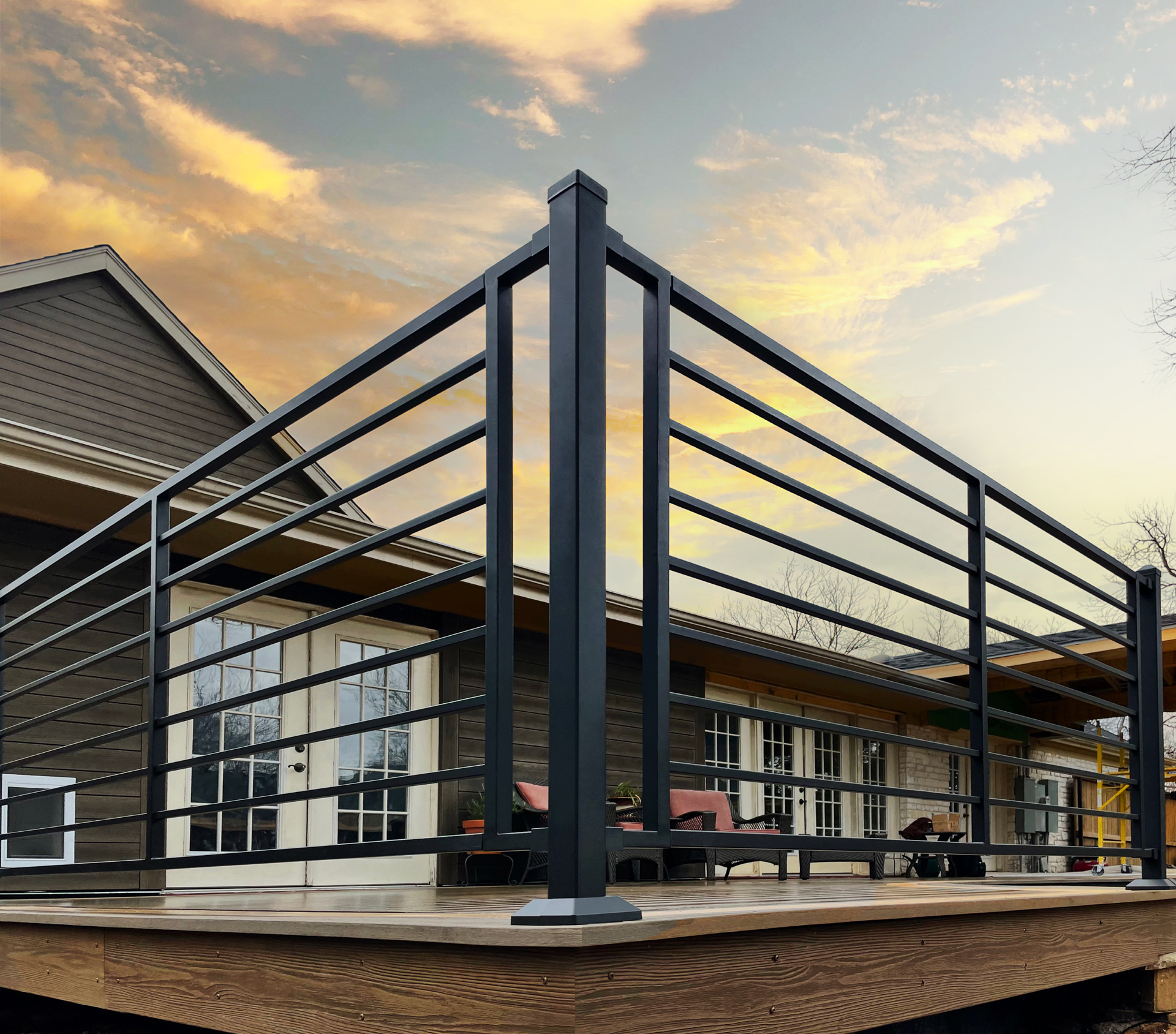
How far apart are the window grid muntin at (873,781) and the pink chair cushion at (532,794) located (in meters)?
6.43

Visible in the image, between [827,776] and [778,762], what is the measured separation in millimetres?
1174

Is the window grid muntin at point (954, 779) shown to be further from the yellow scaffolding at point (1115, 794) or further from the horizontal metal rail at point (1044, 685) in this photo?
the horizontal metal rail at point (1044, 685)

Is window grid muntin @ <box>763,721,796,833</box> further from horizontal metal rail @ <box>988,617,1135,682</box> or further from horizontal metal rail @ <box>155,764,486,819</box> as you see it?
horizontal metal rail @ <box>155,764,486,819</box>

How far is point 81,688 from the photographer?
6.08 meters

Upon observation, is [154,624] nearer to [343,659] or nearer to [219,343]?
[343,659]

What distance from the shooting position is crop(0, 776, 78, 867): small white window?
17.9 ft

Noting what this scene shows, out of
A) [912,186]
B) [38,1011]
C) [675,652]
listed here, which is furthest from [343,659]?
[912,186]

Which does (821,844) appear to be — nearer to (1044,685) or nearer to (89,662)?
(1044,685)

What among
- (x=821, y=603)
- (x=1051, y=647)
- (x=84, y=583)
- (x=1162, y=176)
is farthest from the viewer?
(x=821, y=603)

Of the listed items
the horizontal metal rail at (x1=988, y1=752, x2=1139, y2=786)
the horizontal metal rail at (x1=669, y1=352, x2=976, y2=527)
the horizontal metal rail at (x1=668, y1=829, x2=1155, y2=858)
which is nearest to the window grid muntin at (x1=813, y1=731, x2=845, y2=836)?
the horizontal metal rail at (x1=988, y1=752, x2=1139, y2=786)

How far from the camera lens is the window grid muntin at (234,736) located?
6.73m

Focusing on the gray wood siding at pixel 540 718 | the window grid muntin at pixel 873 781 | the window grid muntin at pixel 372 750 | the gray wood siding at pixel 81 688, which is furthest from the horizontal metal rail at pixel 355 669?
the window grid muntin at pixel 873 781

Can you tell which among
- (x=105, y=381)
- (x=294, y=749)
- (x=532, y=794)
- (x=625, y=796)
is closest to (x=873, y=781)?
(x=625, y=796)

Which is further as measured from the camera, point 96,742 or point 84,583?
point 84,583
